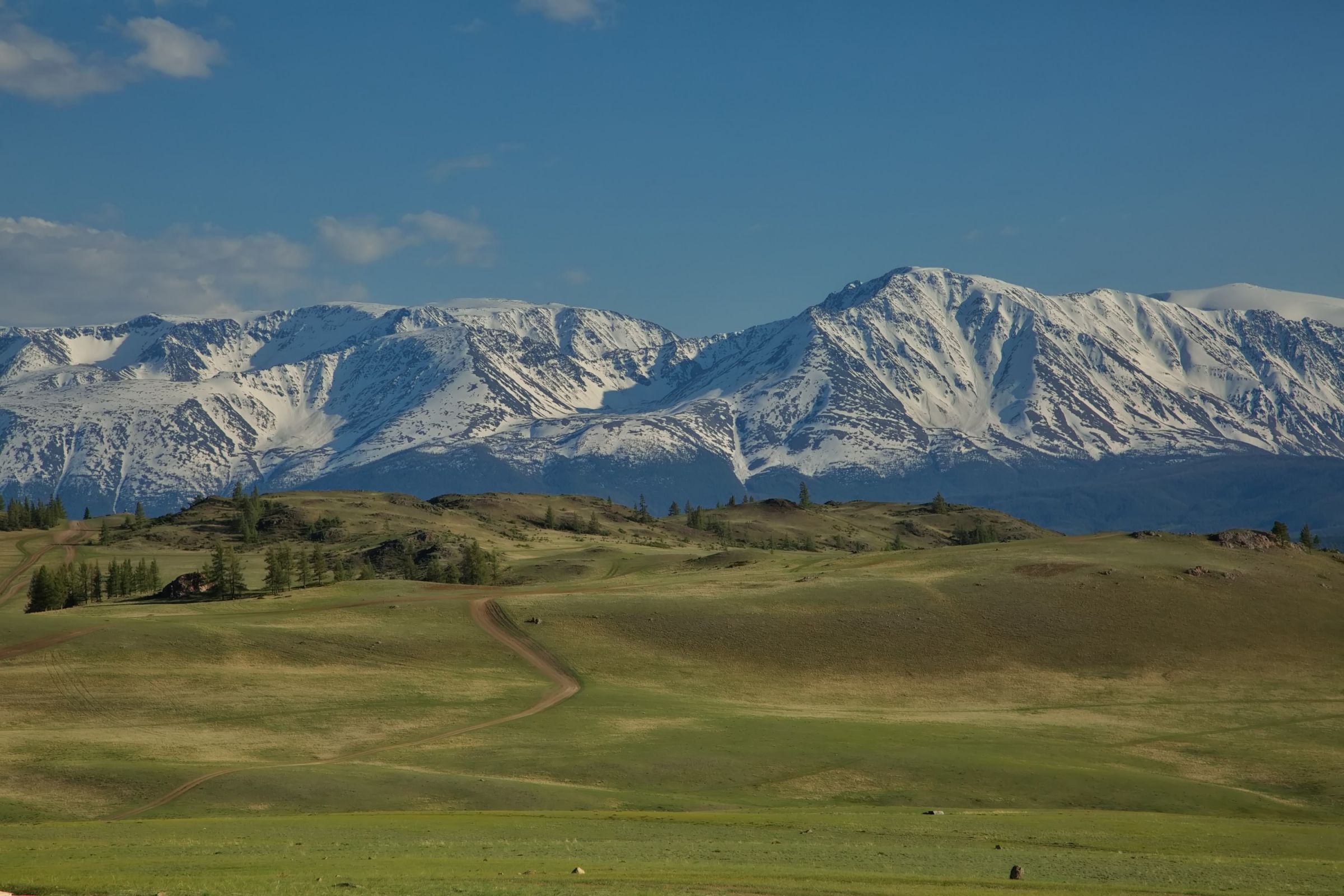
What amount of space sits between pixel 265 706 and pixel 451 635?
28.1 metres

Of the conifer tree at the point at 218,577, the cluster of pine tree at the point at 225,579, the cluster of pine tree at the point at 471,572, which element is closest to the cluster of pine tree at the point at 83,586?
the conifer tree at the point at 218,577

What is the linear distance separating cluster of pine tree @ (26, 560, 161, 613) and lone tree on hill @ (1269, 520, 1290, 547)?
471 feet

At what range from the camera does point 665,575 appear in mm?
168875

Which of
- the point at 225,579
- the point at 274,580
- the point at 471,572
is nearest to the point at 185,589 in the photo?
the point at 225,579

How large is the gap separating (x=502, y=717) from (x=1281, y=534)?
385ft

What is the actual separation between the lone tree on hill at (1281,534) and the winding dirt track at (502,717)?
318ft

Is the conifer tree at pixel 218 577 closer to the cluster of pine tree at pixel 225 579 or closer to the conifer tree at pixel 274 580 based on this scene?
the cluster of pine tree at pixel 225 579

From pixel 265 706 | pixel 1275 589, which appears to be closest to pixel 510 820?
pixel 265 706

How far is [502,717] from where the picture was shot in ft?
314

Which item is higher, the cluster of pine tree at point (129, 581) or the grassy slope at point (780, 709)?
the cluster of pine tree at point (129, 581)

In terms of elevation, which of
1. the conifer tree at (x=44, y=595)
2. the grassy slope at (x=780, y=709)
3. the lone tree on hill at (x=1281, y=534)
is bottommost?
the grassy slope at (x=780, y=709)

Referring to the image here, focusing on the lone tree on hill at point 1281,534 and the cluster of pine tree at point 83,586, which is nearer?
the cluster of pine tree at point 83,586

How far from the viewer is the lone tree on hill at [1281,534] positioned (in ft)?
520

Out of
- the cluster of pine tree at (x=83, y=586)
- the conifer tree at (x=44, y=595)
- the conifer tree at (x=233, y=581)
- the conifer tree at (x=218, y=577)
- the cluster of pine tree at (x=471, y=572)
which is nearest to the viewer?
the conifer tree at (x=44, y=595)
